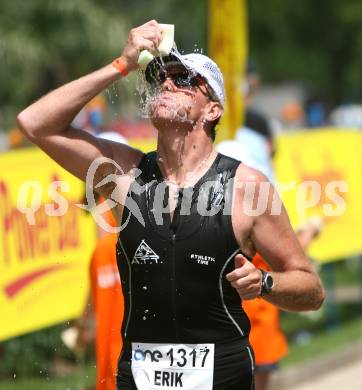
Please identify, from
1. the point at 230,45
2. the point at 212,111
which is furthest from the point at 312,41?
the point at 212,111

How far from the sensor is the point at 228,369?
12.9 ft

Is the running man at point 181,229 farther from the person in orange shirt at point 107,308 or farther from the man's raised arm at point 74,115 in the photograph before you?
the person in orange shirt at point 107,308

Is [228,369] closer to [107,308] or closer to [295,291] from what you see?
[295,291]

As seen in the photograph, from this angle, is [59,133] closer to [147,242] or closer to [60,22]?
[147,242]

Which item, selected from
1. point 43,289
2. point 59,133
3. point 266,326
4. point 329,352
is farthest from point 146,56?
point 329,352

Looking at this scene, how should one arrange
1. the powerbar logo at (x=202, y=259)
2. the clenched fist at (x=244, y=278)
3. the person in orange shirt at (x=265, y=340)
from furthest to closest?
the person in orange shirt at (x=265, y=340) < the powerbar logo at (x=202, y=259) < the clenched fist at (x=244, y=278)

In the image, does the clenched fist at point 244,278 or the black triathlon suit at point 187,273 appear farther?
the black triathlon suit at point 187,273

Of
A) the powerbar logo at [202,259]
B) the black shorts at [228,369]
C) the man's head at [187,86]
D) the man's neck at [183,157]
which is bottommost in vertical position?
the black shorts at [228,369]

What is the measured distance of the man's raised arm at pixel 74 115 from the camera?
397cm

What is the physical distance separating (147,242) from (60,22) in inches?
708

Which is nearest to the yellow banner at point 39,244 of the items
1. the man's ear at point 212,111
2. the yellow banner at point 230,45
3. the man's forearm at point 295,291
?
the yellow banner at point 230,45

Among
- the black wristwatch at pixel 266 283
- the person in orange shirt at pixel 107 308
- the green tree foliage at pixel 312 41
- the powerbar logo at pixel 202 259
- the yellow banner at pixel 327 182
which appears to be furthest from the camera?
the green tree foliage at pixel 312 41

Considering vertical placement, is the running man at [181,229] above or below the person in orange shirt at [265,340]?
above

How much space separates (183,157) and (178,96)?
238 mm
